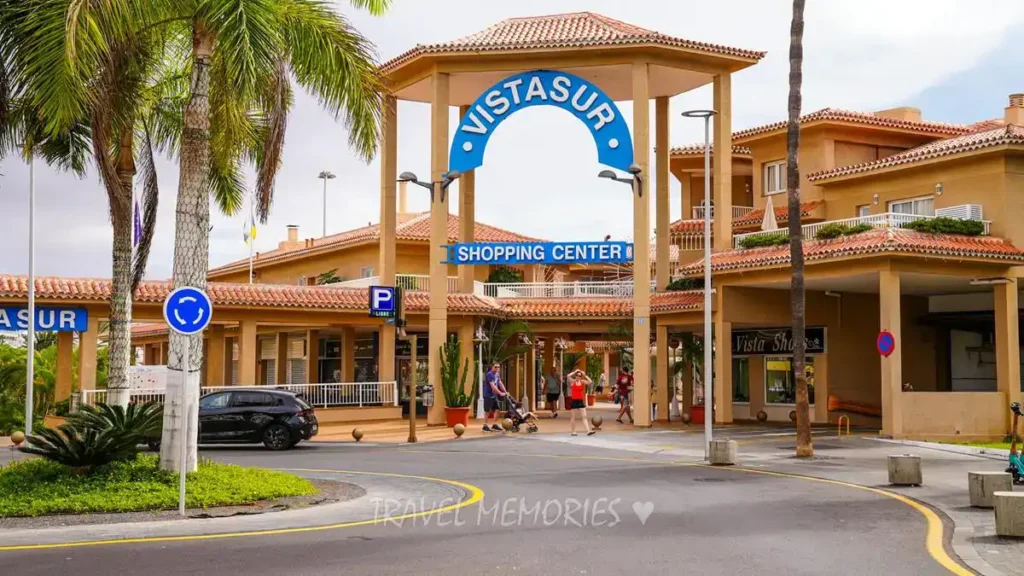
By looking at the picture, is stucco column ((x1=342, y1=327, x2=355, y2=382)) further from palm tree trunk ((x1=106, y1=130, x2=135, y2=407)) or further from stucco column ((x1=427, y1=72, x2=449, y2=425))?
palm tree trunk ((x1=106, y1=130, x2=135, y2=407))

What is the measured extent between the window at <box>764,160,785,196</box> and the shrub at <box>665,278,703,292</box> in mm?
6712

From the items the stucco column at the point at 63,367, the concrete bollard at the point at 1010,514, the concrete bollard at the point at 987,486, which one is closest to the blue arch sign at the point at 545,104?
the stucco column at the point at 63,367

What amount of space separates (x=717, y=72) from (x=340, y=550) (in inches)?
1050

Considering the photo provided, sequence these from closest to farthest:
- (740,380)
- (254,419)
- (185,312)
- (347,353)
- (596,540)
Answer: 1. (596,540)
2. (185,312)
3. (254,419)
4. (740,380)
5. (347,353)

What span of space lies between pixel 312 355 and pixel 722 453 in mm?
26744

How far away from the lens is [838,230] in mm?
29594

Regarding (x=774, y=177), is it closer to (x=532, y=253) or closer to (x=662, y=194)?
(x=662, y=194)

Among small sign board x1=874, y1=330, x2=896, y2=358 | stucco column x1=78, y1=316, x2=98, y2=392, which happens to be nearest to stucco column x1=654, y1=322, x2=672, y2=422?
small sign board x1=874, y1=330, x2=896, y2=358

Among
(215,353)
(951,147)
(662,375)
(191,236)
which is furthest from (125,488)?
(215,353)

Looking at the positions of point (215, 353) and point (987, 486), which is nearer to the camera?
point (987, 486)

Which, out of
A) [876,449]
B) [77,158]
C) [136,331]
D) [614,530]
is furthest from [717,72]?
[136,331]

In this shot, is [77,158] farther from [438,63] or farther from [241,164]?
[438,63]

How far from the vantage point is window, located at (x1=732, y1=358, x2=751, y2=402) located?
124 feet

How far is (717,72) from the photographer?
34156mm
